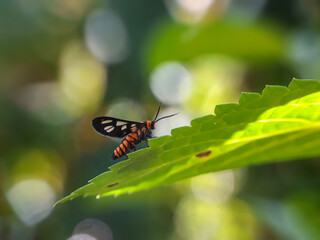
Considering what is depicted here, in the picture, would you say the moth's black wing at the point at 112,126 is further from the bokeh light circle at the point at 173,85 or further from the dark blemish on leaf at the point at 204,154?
the bokeh light circle at the point at 173,85

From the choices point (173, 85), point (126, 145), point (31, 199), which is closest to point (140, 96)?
point (173, 85)

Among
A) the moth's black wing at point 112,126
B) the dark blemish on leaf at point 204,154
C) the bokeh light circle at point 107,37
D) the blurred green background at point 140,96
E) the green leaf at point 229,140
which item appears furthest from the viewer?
the bokeh light circle at point 107,37

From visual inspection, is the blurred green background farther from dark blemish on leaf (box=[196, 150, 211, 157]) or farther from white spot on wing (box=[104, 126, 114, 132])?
dark blemish on leaf (box=[196, 150, 211, 157])

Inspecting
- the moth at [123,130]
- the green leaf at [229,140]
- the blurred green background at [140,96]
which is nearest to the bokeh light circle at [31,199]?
the blurred green background at [140,96]

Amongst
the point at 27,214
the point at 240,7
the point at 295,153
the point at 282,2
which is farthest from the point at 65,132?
the point at 295,153

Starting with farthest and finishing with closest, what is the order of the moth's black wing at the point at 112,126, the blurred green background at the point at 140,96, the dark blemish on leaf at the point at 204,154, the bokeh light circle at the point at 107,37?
1. the bokeh light circle at the point at 107,37
2. the blurred green background at the point at 140,96
3. the moth's black wing at the point at 112,126
4. the dark blemish on leaf at the point at 204,154

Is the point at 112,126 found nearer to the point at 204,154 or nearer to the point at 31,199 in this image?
the point at 204,154
